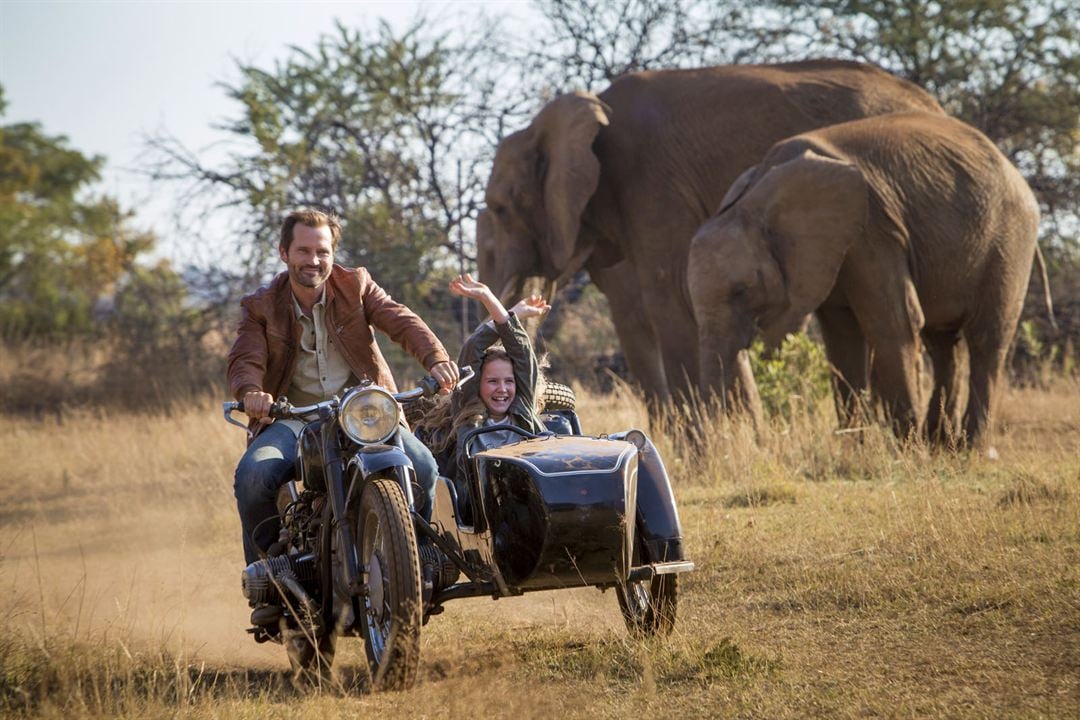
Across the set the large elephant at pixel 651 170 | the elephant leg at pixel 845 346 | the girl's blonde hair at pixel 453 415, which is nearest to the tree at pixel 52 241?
the large elephant at pixel 651 170

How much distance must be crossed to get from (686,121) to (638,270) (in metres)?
1.51

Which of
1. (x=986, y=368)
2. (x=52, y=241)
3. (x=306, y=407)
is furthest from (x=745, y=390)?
(x=52, y=241)

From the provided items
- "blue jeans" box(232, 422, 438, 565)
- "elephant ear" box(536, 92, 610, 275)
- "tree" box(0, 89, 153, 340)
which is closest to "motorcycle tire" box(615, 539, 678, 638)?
"blue jeans" box(232, 422, 438, 565)

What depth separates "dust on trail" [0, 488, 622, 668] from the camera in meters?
6.87

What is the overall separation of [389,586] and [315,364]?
1.30m

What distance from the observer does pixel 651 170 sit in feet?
46.3

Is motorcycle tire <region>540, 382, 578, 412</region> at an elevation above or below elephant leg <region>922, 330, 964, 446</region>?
above

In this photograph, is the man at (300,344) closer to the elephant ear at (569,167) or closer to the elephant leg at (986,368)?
the elephant leg at (986,368)

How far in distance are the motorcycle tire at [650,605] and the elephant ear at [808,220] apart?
19.1ft

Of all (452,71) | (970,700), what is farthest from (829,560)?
(452,71)

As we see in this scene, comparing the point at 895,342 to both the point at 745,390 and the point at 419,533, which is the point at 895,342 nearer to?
the point at 745,390

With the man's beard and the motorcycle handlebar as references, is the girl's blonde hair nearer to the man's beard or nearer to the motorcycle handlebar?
the motorcycle handlebar

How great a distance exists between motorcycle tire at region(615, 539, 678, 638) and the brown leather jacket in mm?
1242

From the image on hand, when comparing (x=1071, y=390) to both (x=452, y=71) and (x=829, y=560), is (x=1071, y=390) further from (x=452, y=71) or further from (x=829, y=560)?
(x=452, y=71)
